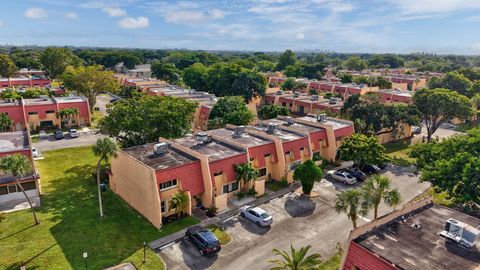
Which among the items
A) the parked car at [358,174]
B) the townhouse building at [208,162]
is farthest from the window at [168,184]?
the parked car at [358,174]

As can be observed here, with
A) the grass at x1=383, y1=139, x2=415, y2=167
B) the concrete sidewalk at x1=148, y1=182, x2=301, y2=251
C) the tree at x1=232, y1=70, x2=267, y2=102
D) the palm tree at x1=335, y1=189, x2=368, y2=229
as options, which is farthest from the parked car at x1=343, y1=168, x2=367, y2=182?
the tree at x1=232, y1=70, x2=267, y2=102

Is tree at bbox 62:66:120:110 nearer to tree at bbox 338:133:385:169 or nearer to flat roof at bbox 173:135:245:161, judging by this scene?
flat roof at bbox 173:135:245:161

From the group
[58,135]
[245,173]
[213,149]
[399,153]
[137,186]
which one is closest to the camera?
[137,186]

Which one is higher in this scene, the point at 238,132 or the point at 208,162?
the point at 238,132

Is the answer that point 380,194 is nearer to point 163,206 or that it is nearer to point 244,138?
point 163,206

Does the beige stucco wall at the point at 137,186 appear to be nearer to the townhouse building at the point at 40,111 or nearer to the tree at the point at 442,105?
the townhouse building at the point at 40,111

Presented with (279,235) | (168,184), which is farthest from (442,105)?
(168,184)

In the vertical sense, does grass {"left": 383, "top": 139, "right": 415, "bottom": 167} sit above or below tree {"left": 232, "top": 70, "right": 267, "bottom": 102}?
below
